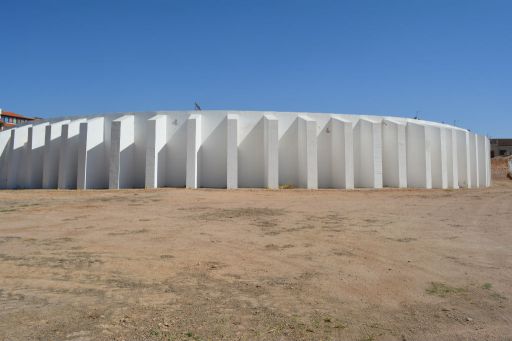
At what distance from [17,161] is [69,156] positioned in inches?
213

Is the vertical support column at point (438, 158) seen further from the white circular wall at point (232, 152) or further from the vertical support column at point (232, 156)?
the vertical support column at point (232, 156)

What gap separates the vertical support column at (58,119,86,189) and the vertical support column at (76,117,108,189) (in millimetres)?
1140

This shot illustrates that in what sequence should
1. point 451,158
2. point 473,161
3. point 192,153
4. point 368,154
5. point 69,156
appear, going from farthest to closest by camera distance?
point 473,161, point 451,158, point 69,156, point 368,154, point 192,153

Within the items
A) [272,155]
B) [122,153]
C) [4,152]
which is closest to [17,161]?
[4,152]

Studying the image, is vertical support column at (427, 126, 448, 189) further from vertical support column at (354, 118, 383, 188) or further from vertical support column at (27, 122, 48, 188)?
vertical support column at (27, 122, 48, 188)

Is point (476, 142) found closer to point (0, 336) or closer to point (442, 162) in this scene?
point (442, 162)

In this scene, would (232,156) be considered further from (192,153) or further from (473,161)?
(473,161)

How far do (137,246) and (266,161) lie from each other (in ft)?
48.6

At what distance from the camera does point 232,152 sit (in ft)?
67.5

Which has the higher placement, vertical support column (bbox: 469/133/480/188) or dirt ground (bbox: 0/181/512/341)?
vertical support column (bbox: 469/133/480/188)

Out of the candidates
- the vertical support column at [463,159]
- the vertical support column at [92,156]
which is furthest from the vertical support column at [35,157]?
the vertical support column at [463,159]

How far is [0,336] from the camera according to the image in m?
3.14

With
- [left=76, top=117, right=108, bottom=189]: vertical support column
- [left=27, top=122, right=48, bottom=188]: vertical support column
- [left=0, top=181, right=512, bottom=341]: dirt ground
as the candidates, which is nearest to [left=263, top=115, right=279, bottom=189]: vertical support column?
[left=76, top=117, right=108, bottom=189]: vertical support column

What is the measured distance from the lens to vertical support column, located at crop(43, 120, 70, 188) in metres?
23.2
